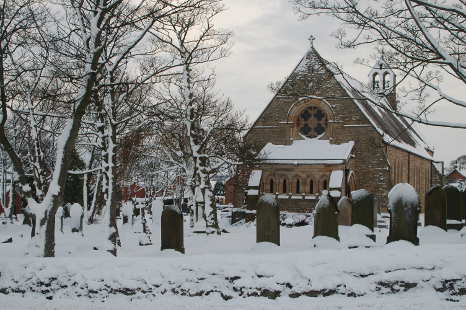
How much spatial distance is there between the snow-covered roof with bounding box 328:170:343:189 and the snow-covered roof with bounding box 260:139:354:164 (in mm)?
829

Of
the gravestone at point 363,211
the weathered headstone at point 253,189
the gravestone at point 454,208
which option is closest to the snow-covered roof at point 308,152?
the weathered headstone at point 253,189

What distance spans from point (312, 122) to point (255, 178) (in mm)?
6206

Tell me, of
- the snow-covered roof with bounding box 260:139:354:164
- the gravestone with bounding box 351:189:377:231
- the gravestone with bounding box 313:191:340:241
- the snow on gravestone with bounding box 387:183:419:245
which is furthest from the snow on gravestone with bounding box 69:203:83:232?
the snow on gravestone with bounding box 387:183:419:245

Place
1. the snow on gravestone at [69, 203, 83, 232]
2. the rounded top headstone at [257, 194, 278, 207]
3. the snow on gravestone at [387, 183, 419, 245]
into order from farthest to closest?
the snow on gravestone at [69, 203, 83, 232]
the rounded top headstone at [257, 194, 278, 207]
the snow on gravestone at [387, 183, 419, 245]

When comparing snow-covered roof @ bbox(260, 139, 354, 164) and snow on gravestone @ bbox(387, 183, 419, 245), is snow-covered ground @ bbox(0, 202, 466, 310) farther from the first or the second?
snow-covered roof @ bbox(260, 139, 354, 164)

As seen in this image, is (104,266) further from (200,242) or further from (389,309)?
(200,242)

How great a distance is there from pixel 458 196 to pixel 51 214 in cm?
1118

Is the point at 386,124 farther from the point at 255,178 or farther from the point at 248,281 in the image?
the point at 248,281

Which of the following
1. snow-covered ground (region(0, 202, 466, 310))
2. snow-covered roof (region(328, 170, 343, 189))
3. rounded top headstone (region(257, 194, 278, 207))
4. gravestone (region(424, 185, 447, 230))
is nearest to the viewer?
snow-covered ground (region(0, 202, 466, 310))

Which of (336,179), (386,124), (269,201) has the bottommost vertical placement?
(269,201)

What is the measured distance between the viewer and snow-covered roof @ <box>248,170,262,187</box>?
1259 inches

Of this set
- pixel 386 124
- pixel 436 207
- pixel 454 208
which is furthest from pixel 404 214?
pixel 386 124

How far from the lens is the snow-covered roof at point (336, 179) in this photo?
99.8ft

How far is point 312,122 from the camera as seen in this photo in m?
35.5
